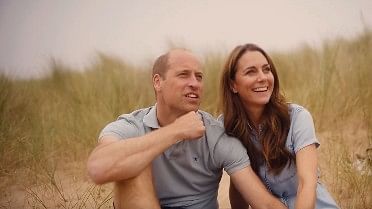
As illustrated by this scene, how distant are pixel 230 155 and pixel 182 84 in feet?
1.58

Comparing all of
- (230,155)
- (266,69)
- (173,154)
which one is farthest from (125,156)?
(266,69)

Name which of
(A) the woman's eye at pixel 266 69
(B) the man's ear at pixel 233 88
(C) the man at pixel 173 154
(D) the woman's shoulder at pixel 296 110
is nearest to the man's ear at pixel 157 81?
(C) the man at pixel 173 154

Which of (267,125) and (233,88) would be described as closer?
(267,125)

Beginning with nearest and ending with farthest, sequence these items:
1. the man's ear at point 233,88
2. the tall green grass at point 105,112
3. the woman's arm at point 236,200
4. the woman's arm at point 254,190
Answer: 1. the woman's arm at point 254,190
2. the man's ear at point 233,88
3. the woman's arm at point 236,200
4. the tall green grass at point 105,112

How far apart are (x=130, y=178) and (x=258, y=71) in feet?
3.04

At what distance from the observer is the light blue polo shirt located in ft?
7.27

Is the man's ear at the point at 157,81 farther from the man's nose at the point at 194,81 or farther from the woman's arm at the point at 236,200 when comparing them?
the woman's arm at the point at 236,200

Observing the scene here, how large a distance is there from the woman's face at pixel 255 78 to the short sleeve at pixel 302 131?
0.20 m

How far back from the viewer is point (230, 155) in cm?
221

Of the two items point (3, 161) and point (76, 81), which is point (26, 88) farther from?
point (3, 161)

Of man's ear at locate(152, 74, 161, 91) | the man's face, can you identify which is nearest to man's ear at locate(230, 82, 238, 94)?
the man's face

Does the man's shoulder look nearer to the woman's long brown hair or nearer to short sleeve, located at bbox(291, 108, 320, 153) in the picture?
the woman's long brown hair

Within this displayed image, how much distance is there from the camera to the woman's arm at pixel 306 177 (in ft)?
6.45

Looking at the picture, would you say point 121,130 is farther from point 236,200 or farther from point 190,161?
point 236,200
